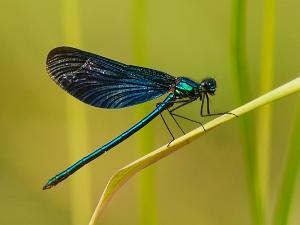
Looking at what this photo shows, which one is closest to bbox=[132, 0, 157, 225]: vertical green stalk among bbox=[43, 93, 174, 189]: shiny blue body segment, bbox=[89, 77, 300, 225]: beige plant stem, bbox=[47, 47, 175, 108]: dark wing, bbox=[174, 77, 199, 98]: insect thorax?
bbox=[43, 93, 174, 189]: shiny blue body segment

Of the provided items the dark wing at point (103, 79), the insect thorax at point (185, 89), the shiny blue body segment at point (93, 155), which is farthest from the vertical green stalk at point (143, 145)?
the insect thorax at point (185, 89)

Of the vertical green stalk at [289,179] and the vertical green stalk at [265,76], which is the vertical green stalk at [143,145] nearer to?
the vertical green stalk at [265,76]

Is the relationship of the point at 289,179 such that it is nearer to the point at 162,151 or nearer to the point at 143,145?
the point at 162,151

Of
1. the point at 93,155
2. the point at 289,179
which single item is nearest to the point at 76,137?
→ the point at 93,155

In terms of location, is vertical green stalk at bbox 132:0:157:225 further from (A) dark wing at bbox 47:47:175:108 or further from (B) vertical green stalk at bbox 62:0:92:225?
(B) vertical green stalk at bbox 62:0:92:225

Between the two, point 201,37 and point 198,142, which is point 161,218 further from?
point 201,37

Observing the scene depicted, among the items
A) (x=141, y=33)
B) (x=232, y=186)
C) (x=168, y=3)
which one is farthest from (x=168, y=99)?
(x=168, y=3)
